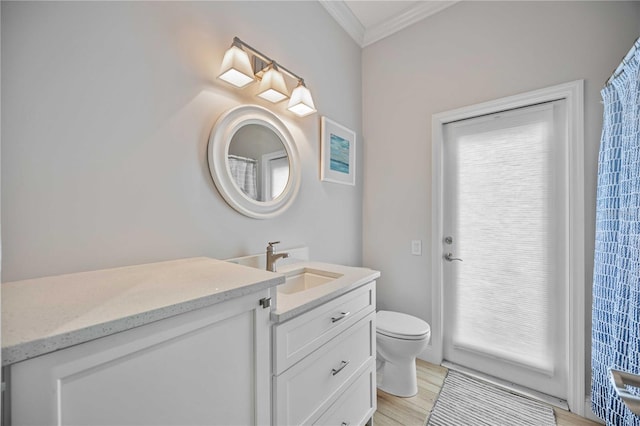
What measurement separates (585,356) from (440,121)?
1.78 m

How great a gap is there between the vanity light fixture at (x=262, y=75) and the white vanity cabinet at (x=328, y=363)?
1.16m

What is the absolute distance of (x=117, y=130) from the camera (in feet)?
3.30

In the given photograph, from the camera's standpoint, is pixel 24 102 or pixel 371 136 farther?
pixel 371 136

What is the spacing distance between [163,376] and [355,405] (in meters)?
1.04

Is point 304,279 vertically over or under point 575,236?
under

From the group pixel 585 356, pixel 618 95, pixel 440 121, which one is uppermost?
pixel 440 121

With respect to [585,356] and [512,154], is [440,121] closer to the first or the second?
[512,154]

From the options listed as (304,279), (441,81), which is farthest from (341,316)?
(441,81)

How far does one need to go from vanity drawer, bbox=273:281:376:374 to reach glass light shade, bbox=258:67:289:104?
3.83ft

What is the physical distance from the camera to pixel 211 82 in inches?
51.3

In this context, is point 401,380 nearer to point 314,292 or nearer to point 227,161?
point 314,292

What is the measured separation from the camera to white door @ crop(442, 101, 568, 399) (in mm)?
1689

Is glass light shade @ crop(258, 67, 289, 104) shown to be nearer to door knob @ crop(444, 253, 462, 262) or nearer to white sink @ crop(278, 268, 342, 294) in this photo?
white sink @ crop(278, 268, 342, 294)

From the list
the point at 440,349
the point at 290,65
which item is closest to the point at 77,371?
the point at 290,65
